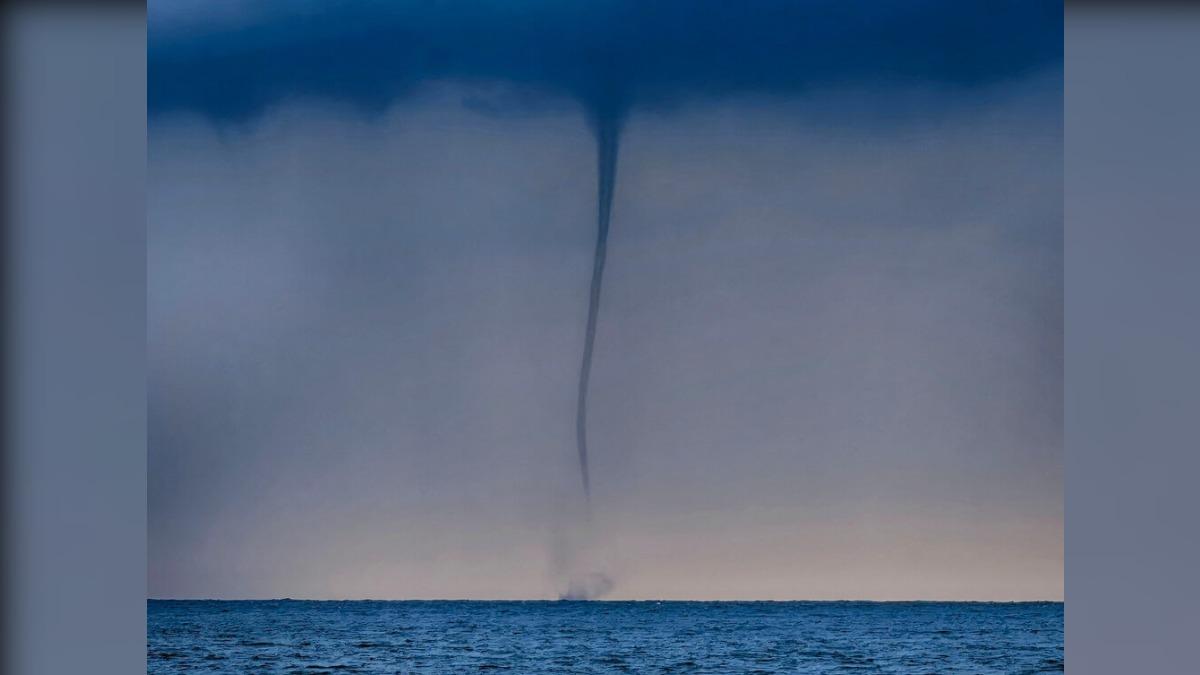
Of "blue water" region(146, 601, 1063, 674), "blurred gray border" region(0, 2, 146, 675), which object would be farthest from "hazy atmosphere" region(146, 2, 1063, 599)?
"blurred gray border" region(0, 2, 146, 675)

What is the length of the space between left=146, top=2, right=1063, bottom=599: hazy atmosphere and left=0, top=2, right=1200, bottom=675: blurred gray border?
874cm

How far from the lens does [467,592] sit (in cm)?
2070

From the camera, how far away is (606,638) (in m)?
21.3

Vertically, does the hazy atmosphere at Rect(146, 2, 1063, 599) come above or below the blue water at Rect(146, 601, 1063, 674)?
above

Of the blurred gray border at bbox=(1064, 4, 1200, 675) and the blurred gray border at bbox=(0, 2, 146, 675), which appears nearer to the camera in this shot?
the blurred gray border at bbox=(1064, 4, 1200, 675)

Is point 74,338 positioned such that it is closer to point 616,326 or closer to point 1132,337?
point 1132,337

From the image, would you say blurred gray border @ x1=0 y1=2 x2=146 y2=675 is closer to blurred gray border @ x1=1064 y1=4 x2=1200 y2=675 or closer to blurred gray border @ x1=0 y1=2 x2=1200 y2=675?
blurred gray border @ x1=0 y1=2 x2=1200 y2=675

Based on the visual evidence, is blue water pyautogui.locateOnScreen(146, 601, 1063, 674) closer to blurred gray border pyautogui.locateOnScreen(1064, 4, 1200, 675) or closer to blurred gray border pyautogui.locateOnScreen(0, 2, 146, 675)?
blurred gray border pyautogui.locateOnScreen(0, 2, 146, 675)

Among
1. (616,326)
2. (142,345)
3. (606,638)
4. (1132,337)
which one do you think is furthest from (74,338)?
(606,638)

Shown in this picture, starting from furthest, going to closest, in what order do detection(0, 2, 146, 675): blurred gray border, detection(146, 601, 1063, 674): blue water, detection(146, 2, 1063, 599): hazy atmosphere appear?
detection(146, 601, 1063, 674): blue water, detection(146, 2, 1063, 599): hazy atmosphere, detection(0, 2, 146, 675): blurred gray border

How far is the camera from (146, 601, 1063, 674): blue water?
17.9 meters

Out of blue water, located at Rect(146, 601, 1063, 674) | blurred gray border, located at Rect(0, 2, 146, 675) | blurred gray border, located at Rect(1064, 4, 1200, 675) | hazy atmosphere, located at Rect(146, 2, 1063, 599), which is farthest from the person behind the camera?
blue water, located at Rect(146, 601, 1063, 674)

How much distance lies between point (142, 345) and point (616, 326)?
1452cm

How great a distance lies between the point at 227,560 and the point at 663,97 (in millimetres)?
9523
